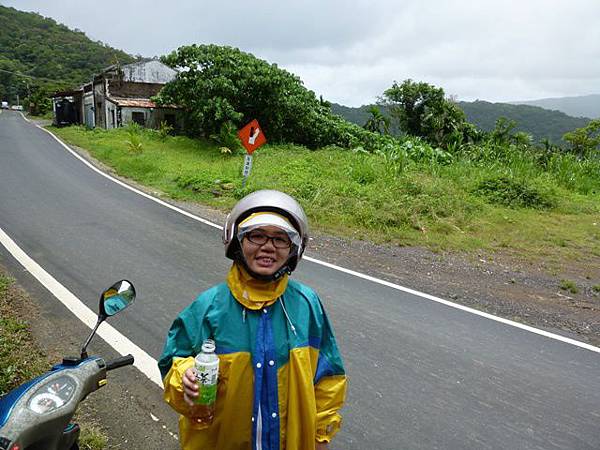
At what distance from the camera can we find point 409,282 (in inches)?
255

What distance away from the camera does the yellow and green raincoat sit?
1909 mm

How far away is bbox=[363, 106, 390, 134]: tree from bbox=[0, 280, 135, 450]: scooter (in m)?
24.0

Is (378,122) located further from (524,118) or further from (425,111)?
(524,118)

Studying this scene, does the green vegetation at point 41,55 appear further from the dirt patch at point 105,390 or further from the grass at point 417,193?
the dirt patch at point 105,390

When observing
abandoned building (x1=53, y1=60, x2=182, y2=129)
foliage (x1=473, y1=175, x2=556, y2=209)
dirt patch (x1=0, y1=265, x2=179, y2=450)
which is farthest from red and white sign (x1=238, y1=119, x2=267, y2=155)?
abandoned building (x1=53, y1=60, x2=182, y2=129)

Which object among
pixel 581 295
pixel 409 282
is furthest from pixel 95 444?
pixel 581 295

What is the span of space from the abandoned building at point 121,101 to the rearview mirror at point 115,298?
24.9 meters

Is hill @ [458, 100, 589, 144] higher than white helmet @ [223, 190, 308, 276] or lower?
higher

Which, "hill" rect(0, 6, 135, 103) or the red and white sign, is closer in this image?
the red and white sign

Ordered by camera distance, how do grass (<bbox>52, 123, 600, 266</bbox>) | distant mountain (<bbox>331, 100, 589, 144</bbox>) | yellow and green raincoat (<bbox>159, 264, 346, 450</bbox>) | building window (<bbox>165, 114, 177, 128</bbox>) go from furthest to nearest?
1. distant mountain (<bbox>331, 100, 589, 144</bbox>)
2. building window (<bbox>165, 114, 177, 128</bbox>)
3. grass (<bbox>52, 123, 600, 266</bbox>)
4. yellow and green raincoat (<bbox>159, 264, 346, 450</bbox>)

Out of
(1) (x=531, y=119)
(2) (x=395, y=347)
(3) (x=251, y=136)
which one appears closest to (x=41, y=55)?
(1) (x=531, y=119)

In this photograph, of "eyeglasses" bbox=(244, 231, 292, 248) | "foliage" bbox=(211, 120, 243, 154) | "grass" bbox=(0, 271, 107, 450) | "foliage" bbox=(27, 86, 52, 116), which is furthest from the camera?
"foliage" bbox=(27, 86, 52, 116)

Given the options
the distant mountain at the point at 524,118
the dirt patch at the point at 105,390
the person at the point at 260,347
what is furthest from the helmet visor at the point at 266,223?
the distant mountain at the point at 524,118

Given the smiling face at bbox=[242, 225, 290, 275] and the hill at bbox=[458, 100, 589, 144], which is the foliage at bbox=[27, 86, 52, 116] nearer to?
the hill at bbox=[458, 100, 589, 144]
